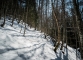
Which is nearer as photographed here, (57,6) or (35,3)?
(57,6)

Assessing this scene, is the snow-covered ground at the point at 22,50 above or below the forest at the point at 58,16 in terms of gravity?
below

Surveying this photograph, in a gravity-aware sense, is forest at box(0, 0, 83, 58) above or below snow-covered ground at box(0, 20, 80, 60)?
above

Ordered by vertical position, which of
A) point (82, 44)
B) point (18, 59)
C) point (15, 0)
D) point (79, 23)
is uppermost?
point (15, 0)

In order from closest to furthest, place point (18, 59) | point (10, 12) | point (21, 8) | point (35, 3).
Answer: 1. point (18, 59)
2. point (10, 12)
3. point (21, 8)
4. point (35, 3)

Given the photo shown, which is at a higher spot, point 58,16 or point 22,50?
point 58,16

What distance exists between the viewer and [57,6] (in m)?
14.3

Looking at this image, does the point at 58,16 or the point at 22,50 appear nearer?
the point at 22,50

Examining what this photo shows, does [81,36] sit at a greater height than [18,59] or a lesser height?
greater

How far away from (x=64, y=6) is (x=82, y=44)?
26.0ft

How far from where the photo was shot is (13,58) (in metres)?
5.80

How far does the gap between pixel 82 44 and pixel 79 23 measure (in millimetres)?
1020

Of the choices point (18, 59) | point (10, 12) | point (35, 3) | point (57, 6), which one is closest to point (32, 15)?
point (35, 3)

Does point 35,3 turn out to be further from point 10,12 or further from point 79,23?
point 79,23

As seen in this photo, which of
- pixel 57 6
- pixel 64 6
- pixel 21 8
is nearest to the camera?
pixel 64 6
